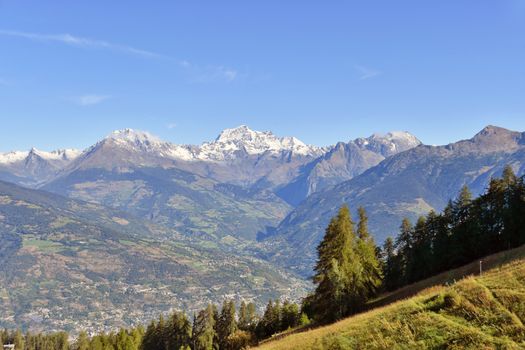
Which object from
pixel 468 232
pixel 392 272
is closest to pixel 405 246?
pixel 392 272

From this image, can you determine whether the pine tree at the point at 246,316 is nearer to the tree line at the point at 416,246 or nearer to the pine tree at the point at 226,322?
the pine tree at the point at 226,322

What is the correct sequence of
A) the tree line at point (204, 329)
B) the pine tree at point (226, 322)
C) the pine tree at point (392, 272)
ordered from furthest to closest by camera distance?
1. the pine tree at point (226, 322)
2. the tree line at point (204, 329)
3. the pine tree at point (392, 272)

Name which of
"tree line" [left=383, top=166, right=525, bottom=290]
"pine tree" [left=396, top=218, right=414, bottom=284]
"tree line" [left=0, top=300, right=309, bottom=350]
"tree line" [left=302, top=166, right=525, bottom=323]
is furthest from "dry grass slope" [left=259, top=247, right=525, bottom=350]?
"tree line" [left=0, top=300, right=309, bottom=350]

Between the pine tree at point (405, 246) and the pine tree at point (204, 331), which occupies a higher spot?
the pine tree at point (405, 246)

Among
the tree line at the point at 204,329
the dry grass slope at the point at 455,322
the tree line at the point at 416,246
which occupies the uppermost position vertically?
the tree line at the point at 416,246

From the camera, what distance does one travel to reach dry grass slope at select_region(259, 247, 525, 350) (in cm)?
2127

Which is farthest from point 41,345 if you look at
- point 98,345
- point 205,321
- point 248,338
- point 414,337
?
point 414,337

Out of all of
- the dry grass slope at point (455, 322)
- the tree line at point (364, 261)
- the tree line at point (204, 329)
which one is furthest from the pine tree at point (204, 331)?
the dry grass slope at point (455, 322)

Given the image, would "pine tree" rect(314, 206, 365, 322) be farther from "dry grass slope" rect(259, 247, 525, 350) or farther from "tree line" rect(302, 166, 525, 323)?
"dry grass slope" rect(259, 247, 525, 350)

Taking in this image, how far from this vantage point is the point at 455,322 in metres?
23.0

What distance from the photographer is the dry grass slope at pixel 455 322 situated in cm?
2127

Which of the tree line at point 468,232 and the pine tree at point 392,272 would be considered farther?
the pine tree at point 392,272

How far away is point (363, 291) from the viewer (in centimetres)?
5488

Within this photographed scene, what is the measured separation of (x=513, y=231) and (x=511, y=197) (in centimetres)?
681
